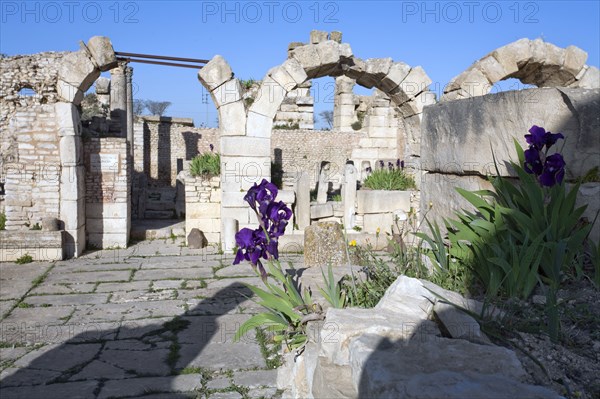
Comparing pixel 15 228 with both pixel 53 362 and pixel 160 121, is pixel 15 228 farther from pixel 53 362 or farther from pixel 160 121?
pixel 160 121

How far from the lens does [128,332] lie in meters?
5.01

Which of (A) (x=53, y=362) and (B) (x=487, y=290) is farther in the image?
(A) (x=53, y=362)

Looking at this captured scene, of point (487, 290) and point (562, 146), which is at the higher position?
point (562, 146)

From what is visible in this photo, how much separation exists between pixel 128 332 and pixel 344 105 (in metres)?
17.7

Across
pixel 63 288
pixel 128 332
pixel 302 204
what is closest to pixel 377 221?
pixel 302 204

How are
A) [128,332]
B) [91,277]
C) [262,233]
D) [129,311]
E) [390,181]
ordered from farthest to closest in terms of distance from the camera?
1. [390,181]
2. [91,277]
3. [129,311]
4. [128,332]
5. [262,233]

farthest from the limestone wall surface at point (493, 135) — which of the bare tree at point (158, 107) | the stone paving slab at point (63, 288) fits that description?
the bare tree at point (158, 107)

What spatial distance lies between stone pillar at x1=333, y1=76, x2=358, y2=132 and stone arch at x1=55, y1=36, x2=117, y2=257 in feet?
41.9

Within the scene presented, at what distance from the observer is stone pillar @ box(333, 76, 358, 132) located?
2075 centimetres

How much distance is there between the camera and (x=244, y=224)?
30.3 feet

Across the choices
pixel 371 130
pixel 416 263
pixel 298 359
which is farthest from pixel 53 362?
pixel 371 130

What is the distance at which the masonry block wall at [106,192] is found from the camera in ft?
30.9

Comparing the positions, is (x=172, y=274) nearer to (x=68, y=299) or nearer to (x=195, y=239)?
(x=68, y=299)

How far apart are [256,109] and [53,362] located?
574 centimetres
